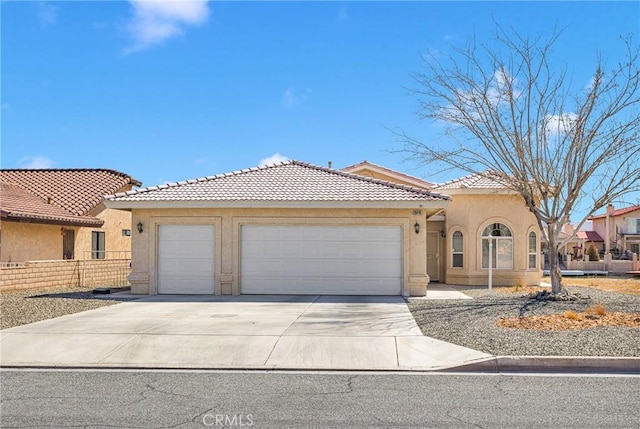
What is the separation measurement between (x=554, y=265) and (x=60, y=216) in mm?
18022

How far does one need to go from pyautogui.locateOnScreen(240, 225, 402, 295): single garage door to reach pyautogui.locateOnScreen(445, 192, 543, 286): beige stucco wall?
5.64 metres

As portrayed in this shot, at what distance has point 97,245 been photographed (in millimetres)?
28406

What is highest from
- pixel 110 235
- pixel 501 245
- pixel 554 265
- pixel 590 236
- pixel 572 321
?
pixel 590 236

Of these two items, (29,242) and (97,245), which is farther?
(97,245)

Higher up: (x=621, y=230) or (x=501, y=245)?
(x=621, y=230)

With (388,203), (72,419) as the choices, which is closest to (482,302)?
(388,203)

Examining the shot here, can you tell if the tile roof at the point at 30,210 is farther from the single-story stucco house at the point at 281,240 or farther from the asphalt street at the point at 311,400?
the asphalt street at the point at 311,400

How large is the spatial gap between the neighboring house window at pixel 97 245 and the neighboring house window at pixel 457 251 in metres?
15.6

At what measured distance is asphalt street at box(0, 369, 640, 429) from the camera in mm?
6676

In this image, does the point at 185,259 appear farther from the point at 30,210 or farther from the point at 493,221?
the point at 493,221

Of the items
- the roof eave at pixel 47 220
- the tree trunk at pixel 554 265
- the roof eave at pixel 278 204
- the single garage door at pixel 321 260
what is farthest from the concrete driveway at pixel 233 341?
the roof eave at pixel 47 220

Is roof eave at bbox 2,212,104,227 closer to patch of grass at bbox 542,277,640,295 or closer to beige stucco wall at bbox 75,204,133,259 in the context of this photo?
beige stucco wall at bbox 75,204,133,259

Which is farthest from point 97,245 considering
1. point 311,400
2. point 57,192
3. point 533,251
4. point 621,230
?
point 621,230

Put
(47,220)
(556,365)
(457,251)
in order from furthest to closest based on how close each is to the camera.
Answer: (457,251)
(47,220)
(556,365)
